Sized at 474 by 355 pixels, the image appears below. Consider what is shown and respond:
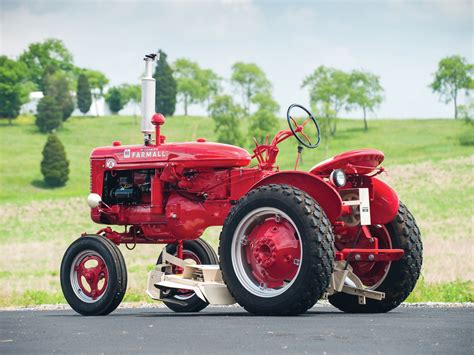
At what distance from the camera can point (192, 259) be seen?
12281 millimetres

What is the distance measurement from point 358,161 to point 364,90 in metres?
108

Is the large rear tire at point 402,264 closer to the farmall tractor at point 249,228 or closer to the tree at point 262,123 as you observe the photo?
the farmall tractor at point 249,228

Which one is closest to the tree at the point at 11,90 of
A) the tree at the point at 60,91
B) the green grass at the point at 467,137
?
the tree at the point at 60,91

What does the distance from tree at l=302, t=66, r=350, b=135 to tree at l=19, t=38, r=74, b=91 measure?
3436 cm

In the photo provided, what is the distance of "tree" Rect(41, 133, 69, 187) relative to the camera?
89688 millimetres

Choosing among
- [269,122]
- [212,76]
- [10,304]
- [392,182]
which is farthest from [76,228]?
[212,76]

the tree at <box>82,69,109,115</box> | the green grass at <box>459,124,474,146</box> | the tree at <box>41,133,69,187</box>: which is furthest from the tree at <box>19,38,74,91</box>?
the green grass at <box>459,124,474,146</box>

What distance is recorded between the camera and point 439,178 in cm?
5378

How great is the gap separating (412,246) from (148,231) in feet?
10.5

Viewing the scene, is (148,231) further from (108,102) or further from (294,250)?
(108,102)

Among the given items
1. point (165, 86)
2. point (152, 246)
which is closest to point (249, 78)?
Result: point (165, 86)

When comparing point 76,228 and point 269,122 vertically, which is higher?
point 269,122

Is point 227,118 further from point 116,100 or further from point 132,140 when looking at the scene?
point 116,100

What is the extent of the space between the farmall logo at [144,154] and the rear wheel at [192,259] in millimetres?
1182
